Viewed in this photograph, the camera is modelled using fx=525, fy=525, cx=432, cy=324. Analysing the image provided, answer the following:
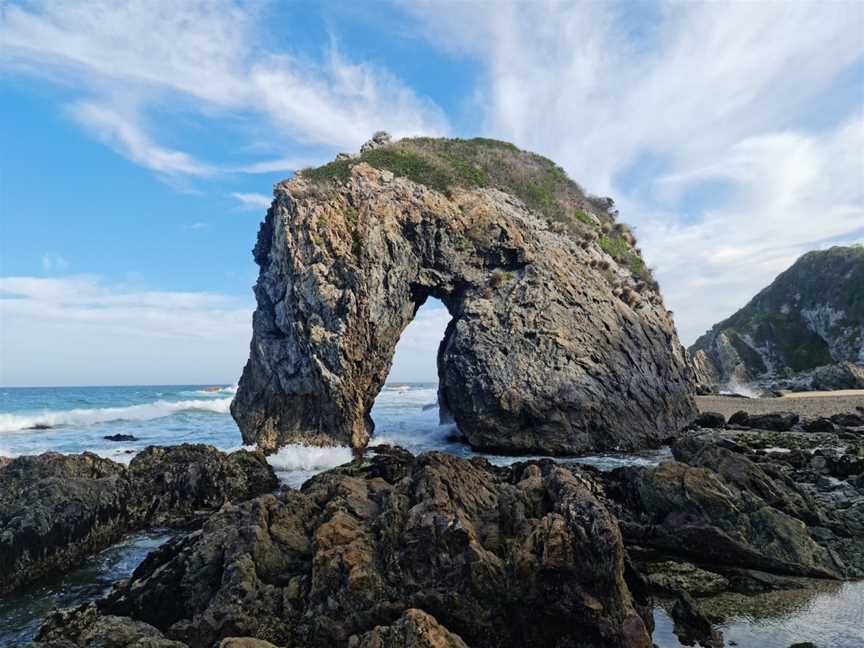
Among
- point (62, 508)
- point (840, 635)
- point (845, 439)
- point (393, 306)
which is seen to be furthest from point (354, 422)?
point (845, 439)

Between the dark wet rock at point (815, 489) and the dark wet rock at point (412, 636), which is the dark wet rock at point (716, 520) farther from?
the dark wet rock at point (412, 636)

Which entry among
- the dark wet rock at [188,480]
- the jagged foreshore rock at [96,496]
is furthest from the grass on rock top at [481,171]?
the jagged foreshore rock at [96,496]

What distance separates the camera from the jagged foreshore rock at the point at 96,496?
1143 centimetres

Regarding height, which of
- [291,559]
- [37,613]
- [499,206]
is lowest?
[37,613]

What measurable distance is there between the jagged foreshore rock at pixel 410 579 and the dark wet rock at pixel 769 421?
85.9 feet

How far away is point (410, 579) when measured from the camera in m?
7.96

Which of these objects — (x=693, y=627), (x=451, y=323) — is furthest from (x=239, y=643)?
(x=451, y=323)

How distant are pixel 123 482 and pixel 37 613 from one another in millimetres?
5936

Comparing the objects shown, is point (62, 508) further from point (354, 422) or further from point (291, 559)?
point (354, 422)

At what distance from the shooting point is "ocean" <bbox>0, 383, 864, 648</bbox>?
8.13 m

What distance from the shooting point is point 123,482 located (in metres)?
15.2

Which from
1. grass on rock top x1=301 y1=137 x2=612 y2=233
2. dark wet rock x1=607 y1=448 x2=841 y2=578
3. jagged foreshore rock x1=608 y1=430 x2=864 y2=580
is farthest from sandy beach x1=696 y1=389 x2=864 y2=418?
dark wet rock x1=607 y1=448 x2=841 y2=578

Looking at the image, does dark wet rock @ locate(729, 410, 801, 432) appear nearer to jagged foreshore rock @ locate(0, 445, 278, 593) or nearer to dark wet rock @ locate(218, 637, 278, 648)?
jagged foreshore rock @ locate(0, 445, 278, 593)

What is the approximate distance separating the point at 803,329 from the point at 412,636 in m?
88.4
